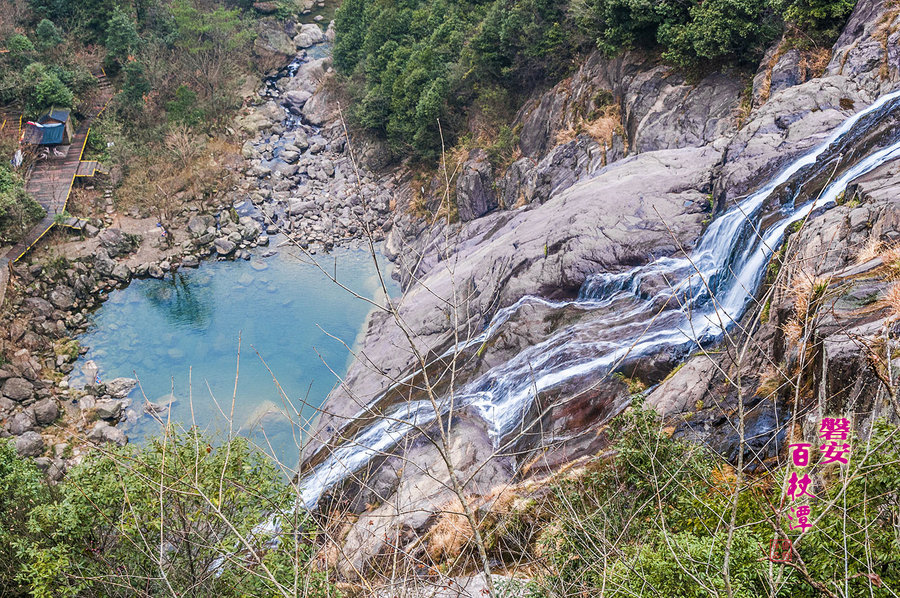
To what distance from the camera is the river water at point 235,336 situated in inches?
800

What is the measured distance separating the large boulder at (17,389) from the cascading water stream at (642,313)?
10.7 metres

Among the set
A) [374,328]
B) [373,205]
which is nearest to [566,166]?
[374,328]

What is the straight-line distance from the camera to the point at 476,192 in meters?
25.8

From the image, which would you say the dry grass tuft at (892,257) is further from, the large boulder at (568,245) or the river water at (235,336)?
the river water at (235,336)

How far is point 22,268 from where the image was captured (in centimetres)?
2411

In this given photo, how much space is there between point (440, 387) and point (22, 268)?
58.6ft

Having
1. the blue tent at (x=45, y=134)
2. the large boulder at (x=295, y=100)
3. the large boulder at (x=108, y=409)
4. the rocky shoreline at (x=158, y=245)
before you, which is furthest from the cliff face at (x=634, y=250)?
the blue tent at (x=45, y=134)

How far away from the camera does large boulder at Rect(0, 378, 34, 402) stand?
65.2 ft

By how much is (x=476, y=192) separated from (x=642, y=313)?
12590 mm

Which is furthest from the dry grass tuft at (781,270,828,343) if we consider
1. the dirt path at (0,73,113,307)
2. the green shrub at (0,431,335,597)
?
the dirt path at (0,73,113,307)

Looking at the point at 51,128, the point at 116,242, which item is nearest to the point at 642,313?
the point at 116,242

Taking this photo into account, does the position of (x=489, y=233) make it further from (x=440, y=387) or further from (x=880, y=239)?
(x=880, y=239)

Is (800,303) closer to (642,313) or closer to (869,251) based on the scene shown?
(869,251)
